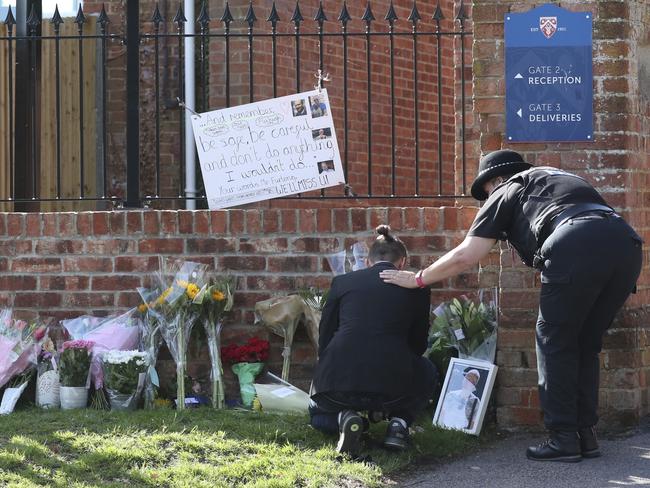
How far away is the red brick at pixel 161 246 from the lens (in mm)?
6555

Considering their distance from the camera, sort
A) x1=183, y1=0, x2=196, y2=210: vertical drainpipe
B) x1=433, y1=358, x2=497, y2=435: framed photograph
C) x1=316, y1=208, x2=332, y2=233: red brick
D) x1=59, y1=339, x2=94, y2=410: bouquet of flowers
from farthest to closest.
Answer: x1=183, y1=0, x2=196, y2=210: vertical drainpipe
x1=316, y1=208, x2=332, y2=233: red brick
x1=59, y1=339, x2=94, y2=410: bouquet of flowers
x1=433, y1=358, x2=497, y2=435: framed photograph

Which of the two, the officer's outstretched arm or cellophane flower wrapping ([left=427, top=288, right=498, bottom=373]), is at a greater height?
the officer's outstretched arm

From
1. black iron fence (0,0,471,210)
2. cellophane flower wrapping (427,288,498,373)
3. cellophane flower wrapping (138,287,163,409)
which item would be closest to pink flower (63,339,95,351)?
cellophane flower wrapping (138,287,163,409)

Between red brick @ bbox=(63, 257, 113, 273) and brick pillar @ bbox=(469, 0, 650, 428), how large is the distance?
2337mm

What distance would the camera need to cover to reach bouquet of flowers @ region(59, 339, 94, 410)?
6180 millimetres

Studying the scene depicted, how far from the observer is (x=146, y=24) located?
29.8 ft

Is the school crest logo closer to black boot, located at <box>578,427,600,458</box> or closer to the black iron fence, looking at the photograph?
black boot, located at <box>578,427,600,458</box>

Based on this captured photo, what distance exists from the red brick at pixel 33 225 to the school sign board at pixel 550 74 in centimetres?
283

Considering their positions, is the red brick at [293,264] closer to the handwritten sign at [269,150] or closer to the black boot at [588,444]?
the handwritten sign at [269,150]

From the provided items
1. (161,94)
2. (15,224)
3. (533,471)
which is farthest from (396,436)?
(161,94)

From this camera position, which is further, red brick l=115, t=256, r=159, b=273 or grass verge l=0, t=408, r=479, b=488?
red brick l=115, t=256, r=159, b=273

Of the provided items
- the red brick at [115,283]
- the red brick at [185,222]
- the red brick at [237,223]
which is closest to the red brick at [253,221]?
the red brick at [237,223]

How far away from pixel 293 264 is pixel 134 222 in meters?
0.98

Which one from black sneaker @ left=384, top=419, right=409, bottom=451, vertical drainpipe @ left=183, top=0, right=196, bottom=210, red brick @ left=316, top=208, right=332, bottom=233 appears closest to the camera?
black sneaker @ left=384, top=419, right=409, bottom=451
